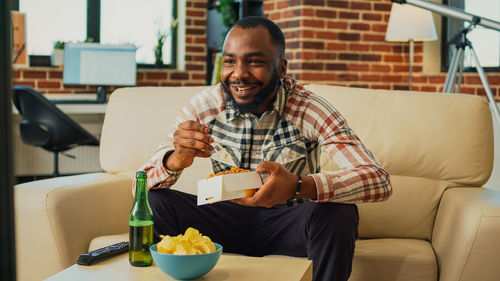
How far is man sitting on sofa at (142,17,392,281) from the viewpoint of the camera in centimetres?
143

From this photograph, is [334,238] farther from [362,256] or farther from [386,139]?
[386,139]

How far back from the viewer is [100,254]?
51.5 inches

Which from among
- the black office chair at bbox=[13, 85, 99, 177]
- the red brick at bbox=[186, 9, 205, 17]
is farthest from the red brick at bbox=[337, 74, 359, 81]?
the black office chair at bbox=[13, 85, 99, 177]

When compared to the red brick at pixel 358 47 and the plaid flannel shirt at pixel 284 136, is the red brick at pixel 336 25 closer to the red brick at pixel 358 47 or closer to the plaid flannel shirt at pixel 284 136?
the red brick at pixel 358 47

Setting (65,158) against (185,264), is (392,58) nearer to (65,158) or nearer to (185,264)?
(65,158)

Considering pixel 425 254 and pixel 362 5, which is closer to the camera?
pixel 425 254

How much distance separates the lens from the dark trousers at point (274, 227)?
4.62ft

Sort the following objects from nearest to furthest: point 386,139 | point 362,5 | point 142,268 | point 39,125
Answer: point 142,268, point 386,139, point 39,125, point 362,5

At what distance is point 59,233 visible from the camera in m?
1.67

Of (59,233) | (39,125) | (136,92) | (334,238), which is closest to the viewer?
(334,238)

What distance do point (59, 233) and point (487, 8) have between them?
12.0 feet

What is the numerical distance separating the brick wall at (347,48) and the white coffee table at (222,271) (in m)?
2.69

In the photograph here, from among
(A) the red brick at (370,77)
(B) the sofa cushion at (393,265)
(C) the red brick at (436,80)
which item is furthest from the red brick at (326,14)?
(B) the sofa cushion at (393,265)

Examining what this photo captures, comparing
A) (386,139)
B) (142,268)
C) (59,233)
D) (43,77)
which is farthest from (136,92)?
(43,77)
